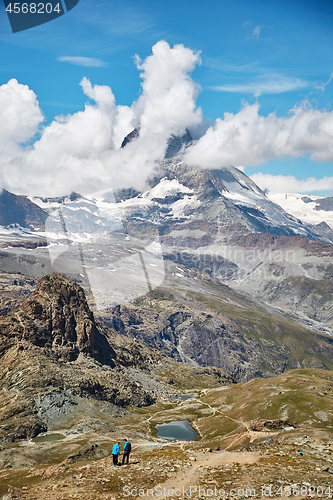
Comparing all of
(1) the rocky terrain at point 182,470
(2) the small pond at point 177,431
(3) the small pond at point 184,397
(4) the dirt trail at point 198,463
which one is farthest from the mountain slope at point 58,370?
(4) the dirt trail at point 198,463

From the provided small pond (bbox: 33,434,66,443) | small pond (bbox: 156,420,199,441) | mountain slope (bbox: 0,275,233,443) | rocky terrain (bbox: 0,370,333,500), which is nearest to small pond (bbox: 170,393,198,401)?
mountain slope (bbox: 0,275,233,443)

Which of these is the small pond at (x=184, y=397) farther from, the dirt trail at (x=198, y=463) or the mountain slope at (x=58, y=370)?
the dirt trail at (x=198, y=463)

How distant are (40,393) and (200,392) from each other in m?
108

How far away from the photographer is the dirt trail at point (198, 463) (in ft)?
88.0

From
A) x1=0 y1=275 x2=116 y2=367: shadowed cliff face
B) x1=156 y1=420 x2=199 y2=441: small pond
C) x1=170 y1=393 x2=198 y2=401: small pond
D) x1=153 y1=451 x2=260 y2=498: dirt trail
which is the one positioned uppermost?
x1=153 y1=451 x2=260 y2=498: dirt trail

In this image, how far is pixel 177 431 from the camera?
9838cm

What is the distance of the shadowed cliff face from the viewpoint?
367 ft

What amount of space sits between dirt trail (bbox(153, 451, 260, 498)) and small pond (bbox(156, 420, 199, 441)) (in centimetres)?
5804

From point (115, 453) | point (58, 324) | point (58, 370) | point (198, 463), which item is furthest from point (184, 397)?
point (115, 453)

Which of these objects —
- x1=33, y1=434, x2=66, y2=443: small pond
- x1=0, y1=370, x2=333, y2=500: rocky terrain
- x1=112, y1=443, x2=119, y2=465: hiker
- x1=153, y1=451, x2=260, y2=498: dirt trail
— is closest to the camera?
x1=0, y1=370, x2=333, y2=500: rocky terrain

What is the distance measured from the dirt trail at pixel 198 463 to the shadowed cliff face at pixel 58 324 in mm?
84925

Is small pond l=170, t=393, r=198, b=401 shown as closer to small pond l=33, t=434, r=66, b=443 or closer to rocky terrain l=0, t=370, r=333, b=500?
small pond l=33, t=434, r=66, b=443

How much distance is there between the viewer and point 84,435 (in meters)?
72.3

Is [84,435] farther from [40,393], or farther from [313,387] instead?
[313,387]
